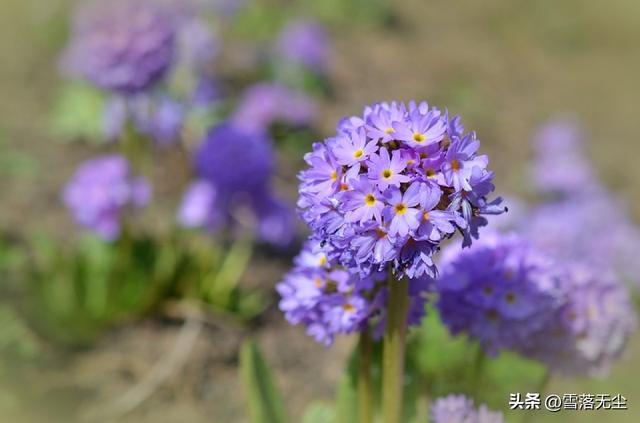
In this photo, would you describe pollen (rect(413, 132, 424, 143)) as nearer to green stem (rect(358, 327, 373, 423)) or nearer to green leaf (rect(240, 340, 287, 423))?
green stem (rect(358, 327, 373, 423))

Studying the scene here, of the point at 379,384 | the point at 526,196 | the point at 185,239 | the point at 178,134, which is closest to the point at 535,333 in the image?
the point at 379,384

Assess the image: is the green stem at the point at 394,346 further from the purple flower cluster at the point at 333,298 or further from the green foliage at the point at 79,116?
the green foliage at the point at 79,116

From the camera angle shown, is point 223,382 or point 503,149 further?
point 503,149

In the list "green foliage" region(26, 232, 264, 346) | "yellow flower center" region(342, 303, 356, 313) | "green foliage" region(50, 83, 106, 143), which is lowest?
"yellow flower center" region(342, 303, 356, 313)

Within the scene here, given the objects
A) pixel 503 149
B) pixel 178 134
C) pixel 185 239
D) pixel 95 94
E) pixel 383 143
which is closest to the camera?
pixel 383 143

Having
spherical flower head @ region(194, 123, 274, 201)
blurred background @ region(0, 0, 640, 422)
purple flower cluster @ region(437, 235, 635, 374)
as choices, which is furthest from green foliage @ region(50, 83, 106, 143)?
purple flower cluster @ region(437, 235, 635, 374)

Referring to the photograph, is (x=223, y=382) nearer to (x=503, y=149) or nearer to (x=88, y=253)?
(x=88, y=253)

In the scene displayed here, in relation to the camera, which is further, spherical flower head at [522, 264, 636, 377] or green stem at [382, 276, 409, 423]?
spherical flower head at [522, 264, 636, 377]
